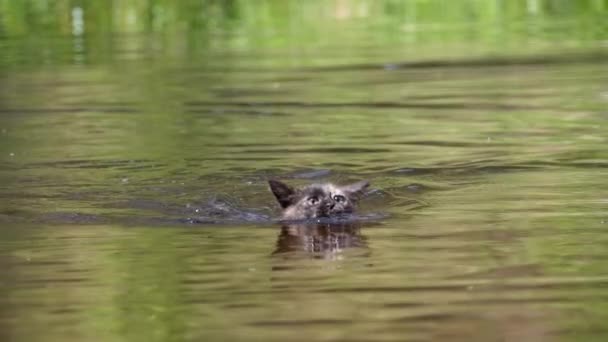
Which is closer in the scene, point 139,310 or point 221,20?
point 139,310

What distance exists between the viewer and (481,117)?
17.4m

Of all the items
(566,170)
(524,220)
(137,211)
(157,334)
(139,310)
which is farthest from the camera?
(566,170)

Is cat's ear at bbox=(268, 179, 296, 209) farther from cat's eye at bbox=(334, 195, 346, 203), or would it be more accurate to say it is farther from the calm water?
cat's eye at bbox=(334, 195, 346, 203)

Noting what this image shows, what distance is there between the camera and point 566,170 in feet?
44.2

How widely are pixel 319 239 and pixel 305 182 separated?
3004 millimetres

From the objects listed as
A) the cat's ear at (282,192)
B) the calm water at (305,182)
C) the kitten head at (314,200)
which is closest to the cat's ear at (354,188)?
the kitten head at (314,200)

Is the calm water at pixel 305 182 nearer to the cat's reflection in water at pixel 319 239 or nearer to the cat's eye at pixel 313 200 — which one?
the cat's reflection in water at pixel 319 239

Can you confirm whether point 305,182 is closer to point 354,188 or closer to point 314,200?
point 354,188

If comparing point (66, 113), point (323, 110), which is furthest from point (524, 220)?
point (66, 113)

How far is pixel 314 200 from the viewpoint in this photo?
39.0ft

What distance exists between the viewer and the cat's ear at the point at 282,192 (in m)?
11.9

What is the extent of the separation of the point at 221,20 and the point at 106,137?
14.7 m

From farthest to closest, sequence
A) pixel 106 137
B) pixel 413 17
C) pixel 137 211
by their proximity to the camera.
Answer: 1. pixel 413 17
2. pixel 106 137
3. pixel 137 211

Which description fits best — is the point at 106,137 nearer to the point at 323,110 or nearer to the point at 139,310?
the point at 323,110
